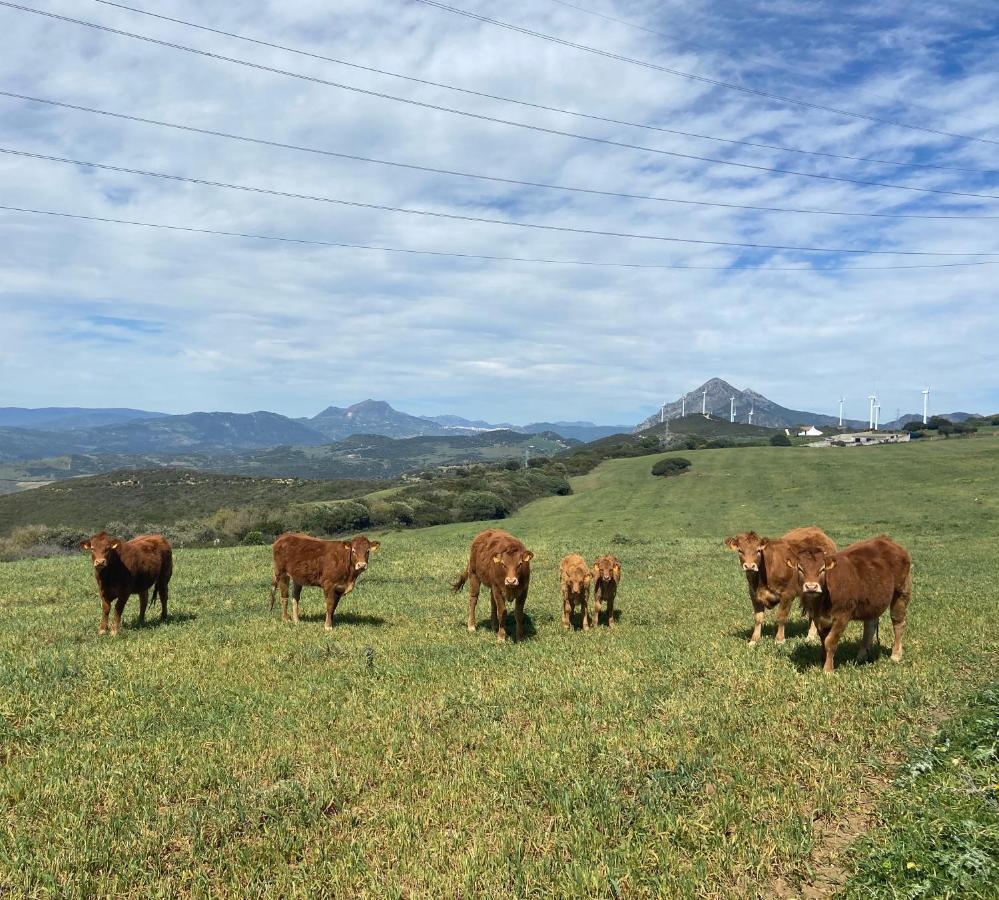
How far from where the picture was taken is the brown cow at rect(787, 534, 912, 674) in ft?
→ 31.4

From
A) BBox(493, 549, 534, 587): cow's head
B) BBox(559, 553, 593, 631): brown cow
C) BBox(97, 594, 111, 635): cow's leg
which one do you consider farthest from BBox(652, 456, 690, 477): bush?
BBox(97, 594, 111, 635): cow's leg

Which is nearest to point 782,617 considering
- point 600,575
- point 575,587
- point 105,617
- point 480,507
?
point 600,575

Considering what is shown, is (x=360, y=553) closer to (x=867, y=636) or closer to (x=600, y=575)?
(x=600, y=575)

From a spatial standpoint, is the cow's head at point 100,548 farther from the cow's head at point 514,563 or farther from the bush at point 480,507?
the bush at point 480,507

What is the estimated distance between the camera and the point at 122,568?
12.7m

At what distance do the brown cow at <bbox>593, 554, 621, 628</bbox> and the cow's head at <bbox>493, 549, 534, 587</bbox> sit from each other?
6.26ft

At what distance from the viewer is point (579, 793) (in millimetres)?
5895

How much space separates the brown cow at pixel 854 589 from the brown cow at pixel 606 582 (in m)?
4.20

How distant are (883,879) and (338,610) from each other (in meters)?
12.6

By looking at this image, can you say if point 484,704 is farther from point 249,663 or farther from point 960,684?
point 960,684

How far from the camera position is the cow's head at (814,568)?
939 cm

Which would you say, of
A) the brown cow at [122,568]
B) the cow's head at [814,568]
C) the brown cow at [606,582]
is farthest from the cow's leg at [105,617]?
the cow's head at [814,568]

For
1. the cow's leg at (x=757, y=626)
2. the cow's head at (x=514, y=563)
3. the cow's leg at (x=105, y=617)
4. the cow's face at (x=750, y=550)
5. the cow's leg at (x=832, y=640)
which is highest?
the cow's face at (x=750, y=550)

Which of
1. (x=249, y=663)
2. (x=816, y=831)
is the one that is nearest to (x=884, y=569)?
(x=816, y=831)
